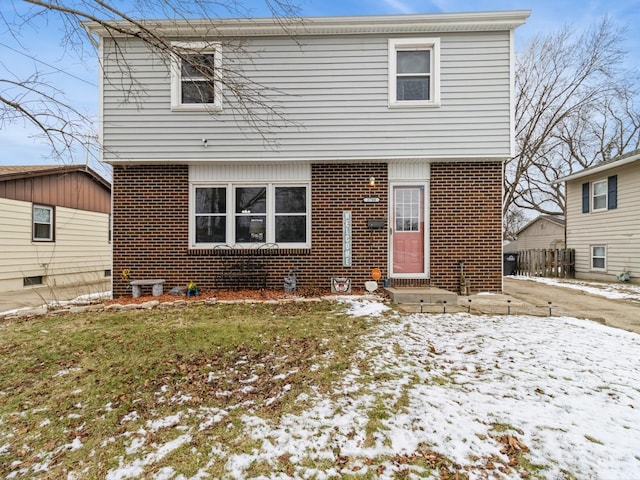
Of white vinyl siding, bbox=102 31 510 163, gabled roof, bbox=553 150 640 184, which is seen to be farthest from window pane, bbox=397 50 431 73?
gabled roof, bbox=553 150 640 184

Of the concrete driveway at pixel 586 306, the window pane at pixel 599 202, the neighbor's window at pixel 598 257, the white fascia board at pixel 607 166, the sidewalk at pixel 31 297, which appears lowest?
the sidewalk at pixel 31 297

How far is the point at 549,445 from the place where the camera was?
86.7 inches

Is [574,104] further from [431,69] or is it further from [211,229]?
[211,229]

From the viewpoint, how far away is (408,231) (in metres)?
7.55

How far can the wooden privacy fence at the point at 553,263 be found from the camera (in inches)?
504

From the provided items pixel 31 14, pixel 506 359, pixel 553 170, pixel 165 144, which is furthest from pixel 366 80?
pixel 553 170

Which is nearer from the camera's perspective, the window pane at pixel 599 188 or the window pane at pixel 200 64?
the window pane at pixel 200 64

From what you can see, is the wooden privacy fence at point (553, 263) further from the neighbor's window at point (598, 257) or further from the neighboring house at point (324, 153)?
the neighboring house at point (324, 153)

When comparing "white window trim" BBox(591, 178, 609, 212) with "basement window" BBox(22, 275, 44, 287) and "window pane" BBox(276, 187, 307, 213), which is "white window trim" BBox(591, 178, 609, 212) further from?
"basement window" BBox(22, 275, 44, 287)

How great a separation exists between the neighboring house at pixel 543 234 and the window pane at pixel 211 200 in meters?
20.8

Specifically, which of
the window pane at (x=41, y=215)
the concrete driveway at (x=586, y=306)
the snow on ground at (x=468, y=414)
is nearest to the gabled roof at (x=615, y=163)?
the concrete driveway at (x=586, y=306)

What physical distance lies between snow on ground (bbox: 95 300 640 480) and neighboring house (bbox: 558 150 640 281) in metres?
9.34

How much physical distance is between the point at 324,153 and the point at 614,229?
36.6ft

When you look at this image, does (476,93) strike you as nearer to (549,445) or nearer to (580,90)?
(549,445)
